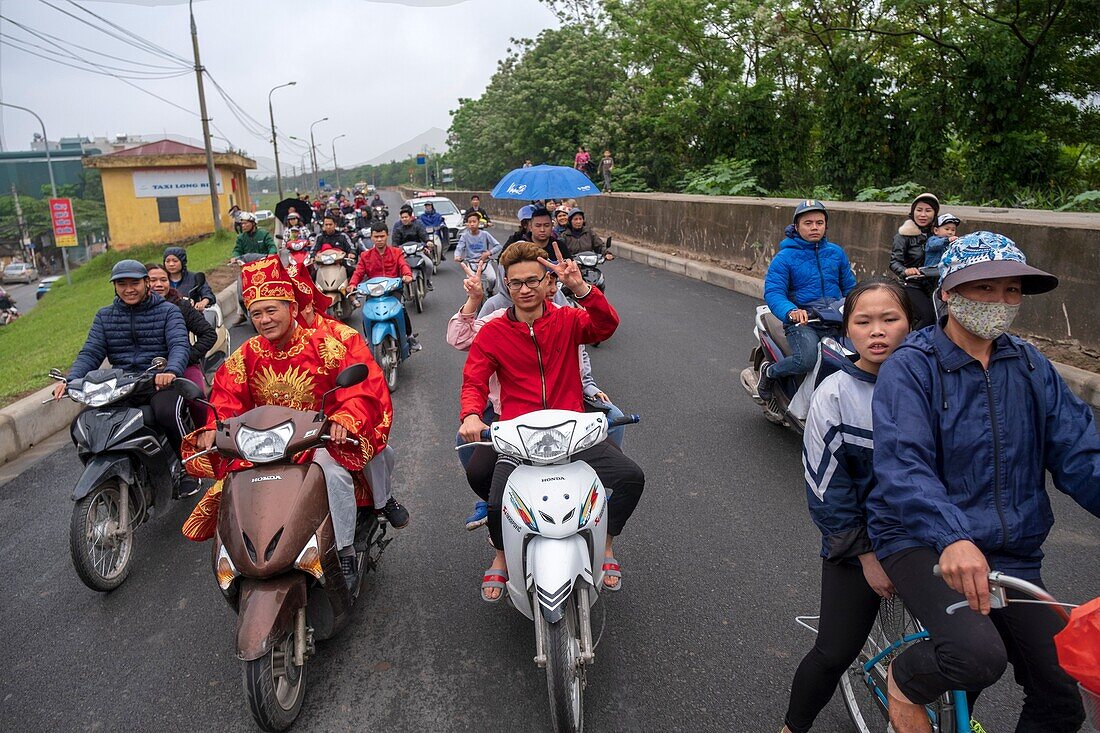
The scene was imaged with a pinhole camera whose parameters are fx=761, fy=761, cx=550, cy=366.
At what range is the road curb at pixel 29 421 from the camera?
638 cm

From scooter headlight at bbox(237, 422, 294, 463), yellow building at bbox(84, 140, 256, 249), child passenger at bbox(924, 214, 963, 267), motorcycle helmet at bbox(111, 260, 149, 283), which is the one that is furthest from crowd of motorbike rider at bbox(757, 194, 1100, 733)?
yellow building at bbox(84, 140, 256, 249)

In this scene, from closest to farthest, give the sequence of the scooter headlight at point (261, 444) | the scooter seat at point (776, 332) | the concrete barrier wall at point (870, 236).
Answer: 1. the scooter headlight at point (261, 444)
2. the scooter seat at point (776, 332)
3. the concrete barrier wall at point (870, 236)

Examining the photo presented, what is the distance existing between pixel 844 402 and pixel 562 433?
3.30ft

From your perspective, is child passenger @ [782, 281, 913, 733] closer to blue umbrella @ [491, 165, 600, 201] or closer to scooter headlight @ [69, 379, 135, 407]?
scooter headlight @ [69, 379, 135, 407]

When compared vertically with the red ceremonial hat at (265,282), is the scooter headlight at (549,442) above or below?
below

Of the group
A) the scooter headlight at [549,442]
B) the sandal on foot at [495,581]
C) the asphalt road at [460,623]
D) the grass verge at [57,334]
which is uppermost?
the scooter headlight at [549,442]

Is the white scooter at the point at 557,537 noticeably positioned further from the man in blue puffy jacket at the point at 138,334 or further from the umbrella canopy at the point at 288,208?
the umbrella canopy at the point at 288,208

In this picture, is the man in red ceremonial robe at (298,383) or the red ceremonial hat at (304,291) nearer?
the man in red ceremonial robe at (298,383)

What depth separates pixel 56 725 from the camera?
10.0 feet

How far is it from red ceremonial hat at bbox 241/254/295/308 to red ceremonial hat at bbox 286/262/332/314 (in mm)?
71

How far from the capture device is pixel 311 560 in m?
3.01

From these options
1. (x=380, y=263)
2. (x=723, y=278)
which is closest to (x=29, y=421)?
(x=380, y=263)

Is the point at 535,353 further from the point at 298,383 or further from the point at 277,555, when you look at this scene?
the point at 277,555

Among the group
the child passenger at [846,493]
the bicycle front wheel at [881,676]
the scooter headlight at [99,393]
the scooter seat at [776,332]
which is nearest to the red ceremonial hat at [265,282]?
the scooter headlight at [99,393]
